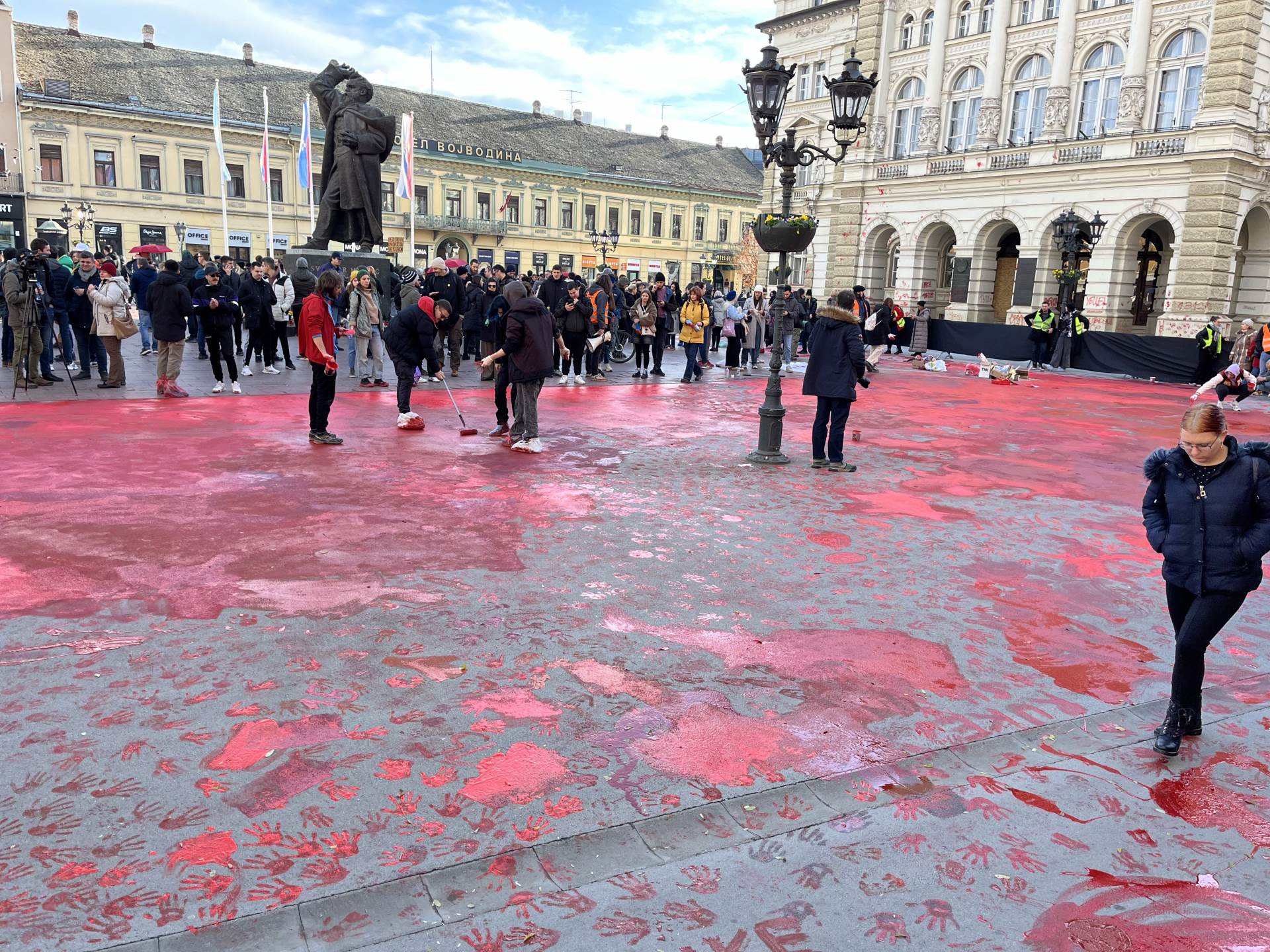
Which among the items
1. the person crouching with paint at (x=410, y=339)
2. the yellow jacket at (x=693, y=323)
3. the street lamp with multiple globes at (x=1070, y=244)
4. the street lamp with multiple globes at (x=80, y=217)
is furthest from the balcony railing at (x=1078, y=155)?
the street lamp with multiple globes at (x=80, y=217)

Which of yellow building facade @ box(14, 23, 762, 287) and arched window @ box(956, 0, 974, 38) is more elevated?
arched window @ box(956, 0, 974, 38)

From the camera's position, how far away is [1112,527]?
842cm

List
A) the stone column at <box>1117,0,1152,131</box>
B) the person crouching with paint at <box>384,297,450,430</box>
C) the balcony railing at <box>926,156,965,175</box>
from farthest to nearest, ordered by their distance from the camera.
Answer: the balcony railing at <box>926,156,965,175</box>, the stone column at <box>1117,0,1152,131</box>, the person crouching with paint at <box>384,297,450,430</box>

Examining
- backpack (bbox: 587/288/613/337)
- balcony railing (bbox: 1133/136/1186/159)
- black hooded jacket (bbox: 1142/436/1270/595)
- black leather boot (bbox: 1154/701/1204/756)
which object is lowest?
black leather boot (bbox: 1154/701/1204/756)

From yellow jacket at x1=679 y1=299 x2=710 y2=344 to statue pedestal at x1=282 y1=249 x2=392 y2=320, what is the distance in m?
5.70

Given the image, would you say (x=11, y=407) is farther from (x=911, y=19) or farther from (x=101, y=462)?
(x=911, y=19)

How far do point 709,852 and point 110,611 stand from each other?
152 inches

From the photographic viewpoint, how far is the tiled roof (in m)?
48.0

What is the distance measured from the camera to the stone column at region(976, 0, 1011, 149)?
34.5 m

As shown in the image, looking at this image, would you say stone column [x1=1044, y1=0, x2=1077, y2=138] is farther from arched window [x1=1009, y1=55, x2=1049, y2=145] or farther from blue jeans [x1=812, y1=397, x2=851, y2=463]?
blue jeans [x1=812, y1=397, x2=851, y2=463]

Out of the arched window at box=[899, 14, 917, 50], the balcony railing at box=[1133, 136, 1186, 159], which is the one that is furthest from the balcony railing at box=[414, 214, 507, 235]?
the balcony railing at box=[1133, 136, 1186, 159]

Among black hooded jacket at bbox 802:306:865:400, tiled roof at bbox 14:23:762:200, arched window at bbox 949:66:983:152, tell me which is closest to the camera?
black hooded jacket at bbox 802:306:865:400

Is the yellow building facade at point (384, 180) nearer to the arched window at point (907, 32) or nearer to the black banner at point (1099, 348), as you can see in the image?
the arched window at point (907, 32)

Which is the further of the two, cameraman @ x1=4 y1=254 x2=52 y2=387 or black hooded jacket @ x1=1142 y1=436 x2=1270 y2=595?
cameraman @ x1=4 y1=254 x2=52 y2=387
